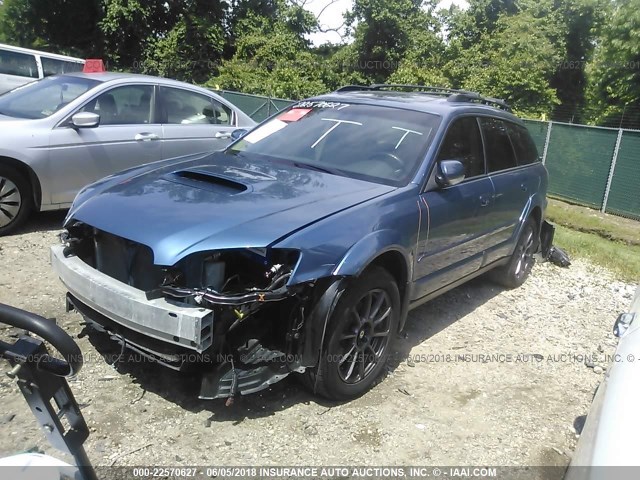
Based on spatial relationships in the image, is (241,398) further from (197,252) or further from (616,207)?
(616,207)

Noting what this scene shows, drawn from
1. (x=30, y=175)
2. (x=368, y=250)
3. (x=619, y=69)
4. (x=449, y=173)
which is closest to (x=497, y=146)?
(x=449, y=173)

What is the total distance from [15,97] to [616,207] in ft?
31.8

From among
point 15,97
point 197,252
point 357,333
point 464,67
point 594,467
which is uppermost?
point 464,67

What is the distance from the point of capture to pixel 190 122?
6773 mm

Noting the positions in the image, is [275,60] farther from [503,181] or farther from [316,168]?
[316,168]

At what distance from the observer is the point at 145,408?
10.6 ft

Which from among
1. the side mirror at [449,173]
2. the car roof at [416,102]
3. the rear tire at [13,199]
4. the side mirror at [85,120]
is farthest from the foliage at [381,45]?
the side mirror at [449,173]

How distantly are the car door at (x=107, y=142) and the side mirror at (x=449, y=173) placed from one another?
356cm

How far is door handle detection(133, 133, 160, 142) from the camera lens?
618 centimetres

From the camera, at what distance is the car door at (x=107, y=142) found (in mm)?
5656

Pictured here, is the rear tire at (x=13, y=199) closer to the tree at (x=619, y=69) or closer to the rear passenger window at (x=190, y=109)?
the rear passenger window at (x=190, y=109)

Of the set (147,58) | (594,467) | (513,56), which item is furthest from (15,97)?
(147,58)

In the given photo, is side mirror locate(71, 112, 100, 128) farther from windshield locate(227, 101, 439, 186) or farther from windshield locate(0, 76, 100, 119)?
windshield locate(227, 101, 439, 186)

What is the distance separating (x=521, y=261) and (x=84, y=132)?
462 centimetres
